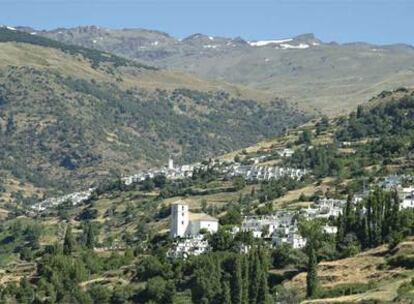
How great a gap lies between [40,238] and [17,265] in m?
44.3

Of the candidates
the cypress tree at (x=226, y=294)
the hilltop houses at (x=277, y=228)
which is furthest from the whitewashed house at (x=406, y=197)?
the cypress tree at (x=226, y=294)

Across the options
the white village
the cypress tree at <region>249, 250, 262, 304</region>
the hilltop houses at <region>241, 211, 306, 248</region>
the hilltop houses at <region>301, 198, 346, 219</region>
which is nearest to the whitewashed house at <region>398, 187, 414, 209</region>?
the white village

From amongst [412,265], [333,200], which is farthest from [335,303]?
[333,200]

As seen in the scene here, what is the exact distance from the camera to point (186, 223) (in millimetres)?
143500

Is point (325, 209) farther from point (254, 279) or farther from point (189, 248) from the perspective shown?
point (254, 279)

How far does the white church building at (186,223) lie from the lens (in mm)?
141500

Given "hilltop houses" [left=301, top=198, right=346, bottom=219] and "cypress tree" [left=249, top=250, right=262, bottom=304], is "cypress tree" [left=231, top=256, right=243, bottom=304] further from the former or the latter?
"hilltop houses" [left=301, top=198, right=346, bottom=219]

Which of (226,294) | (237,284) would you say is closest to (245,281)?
(237,284)

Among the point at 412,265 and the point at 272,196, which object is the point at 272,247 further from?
the point at 272,196

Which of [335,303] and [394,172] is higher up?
[394,172]

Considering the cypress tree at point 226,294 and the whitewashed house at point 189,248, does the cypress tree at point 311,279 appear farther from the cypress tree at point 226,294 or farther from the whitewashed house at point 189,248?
the whitewashed house at point 189,248

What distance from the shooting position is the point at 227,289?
105 metres

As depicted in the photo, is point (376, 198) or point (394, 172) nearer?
point (376, 198)

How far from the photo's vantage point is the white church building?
142 meters
